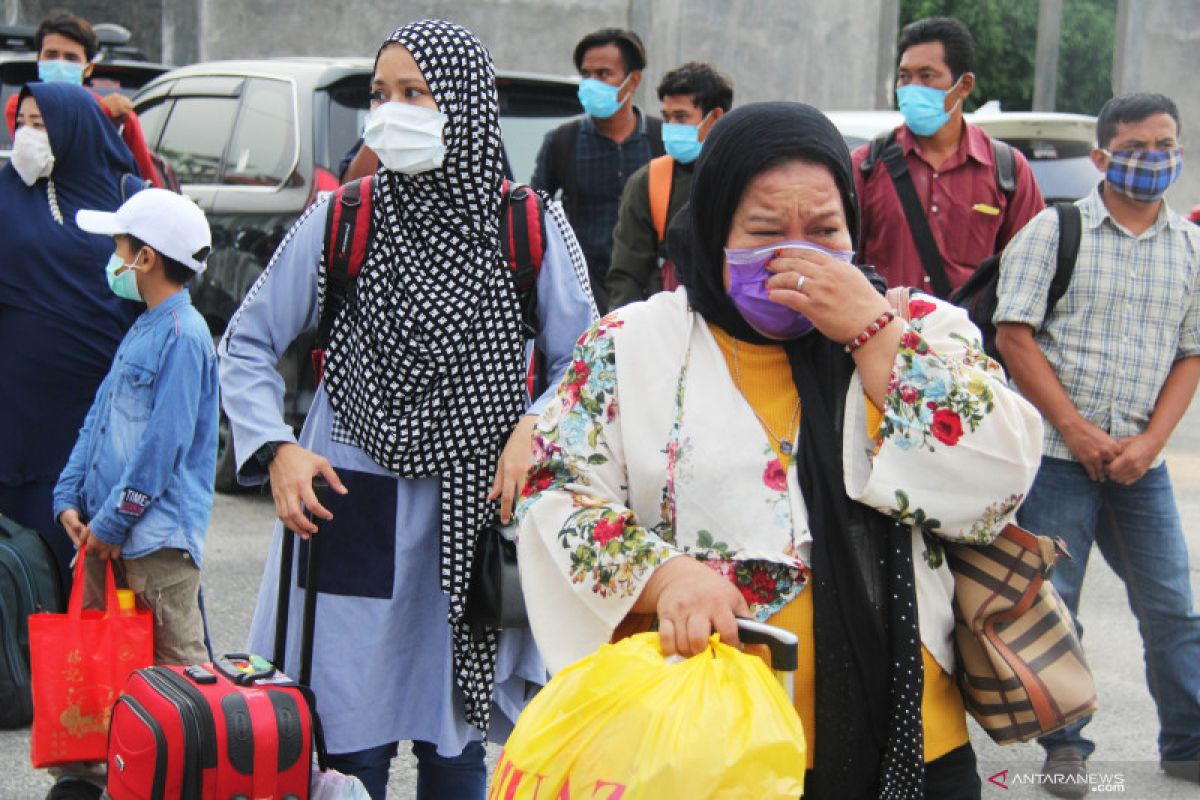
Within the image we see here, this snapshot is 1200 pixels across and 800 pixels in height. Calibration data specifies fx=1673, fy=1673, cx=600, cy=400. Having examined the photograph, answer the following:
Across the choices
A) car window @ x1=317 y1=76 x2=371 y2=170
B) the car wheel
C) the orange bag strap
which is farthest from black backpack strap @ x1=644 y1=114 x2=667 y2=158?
the car wheel

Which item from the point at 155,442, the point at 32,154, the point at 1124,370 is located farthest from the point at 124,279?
the point at 1124,370

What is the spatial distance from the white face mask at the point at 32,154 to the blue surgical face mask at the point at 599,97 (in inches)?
115

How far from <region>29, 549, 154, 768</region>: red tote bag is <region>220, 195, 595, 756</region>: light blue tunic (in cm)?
114

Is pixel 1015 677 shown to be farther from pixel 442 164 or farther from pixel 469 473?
pixel 442 164

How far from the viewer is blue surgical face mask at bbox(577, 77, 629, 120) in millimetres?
7938

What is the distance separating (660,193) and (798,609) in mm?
4723

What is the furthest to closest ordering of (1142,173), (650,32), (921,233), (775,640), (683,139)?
(650,32) < (683,139) < (921,233) < (1142,173) < (775,640)

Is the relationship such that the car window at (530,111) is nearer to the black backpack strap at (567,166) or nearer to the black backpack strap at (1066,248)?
the black backpack strap at (567,166)

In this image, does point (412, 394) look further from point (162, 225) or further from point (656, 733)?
point (162, 225)

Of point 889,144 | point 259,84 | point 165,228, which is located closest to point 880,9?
point 259,84

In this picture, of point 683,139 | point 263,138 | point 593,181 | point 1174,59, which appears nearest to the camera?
point 683,139

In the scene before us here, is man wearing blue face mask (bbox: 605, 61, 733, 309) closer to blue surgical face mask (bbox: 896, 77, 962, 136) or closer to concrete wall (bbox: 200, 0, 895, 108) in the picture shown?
blue surgical face mask (bbox: 896, 77, 962, 136)

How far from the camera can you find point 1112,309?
518cm

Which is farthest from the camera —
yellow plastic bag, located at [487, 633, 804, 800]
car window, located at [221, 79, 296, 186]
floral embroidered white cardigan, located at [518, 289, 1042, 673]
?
car window, located at [221, 79, 296, 186]
